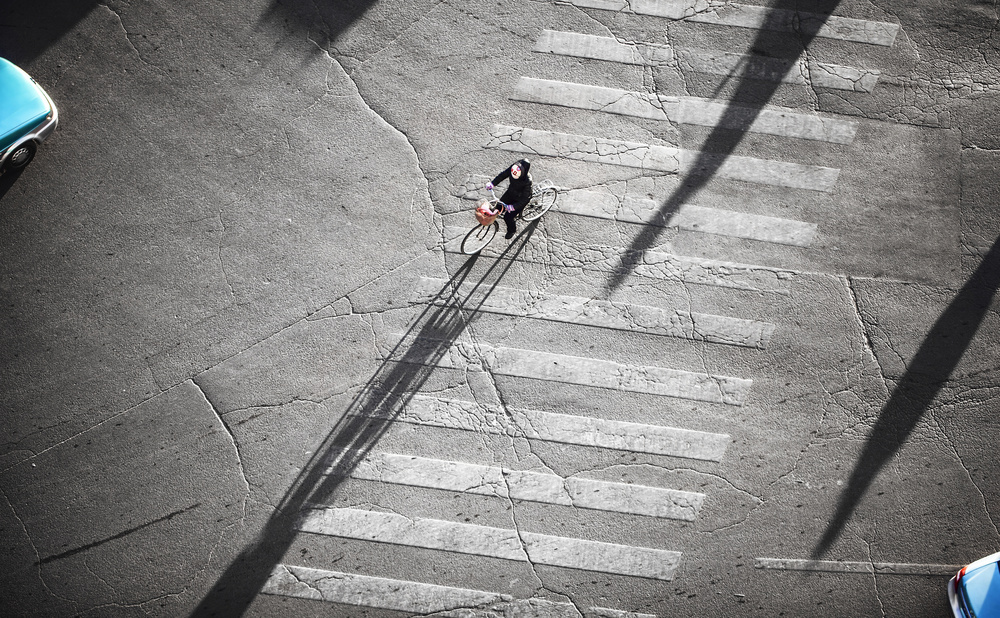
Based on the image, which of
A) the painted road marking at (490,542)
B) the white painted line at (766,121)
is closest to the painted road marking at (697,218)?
the white painted line at (766,121)

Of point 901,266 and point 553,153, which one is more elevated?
point 901,266

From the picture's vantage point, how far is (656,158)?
350 inches

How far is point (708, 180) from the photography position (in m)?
8.85

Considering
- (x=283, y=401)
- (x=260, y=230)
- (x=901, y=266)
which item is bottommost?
(x=283, y=401)

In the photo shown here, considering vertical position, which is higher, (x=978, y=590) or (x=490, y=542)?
Answer: (x=978, y=590)

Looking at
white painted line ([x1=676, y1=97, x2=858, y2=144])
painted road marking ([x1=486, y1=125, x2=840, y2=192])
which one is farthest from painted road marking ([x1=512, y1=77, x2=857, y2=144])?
painted road marking ([x1=486, y1=125, x2=840, y2=192])

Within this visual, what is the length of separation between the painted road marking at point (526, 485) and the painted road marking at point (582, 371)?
1.20 meters

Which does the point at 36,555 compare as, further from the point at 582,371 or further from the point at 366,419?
the point at 582,371

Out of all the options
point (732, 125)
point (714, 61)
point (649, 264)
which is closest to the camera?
point (649, 264)

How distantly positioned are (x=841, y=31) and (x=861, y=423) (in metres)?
5.62

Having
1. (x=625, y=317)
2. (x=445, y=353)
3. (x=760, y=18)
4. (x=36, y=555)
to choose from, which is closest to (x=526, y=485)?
(x=445, y=353)

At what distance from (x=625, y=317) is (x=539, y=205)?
1.87 metres

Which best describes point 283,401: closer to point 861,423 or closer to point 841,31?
point 861,423

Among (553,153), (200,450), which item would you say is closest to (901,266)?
(553,153)
